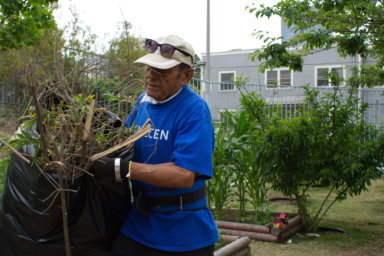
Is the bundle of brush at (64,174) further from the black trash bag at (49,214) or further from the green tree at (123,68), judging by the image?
the green tree at (123,68)

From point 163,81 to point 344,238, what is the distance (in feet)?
13.9

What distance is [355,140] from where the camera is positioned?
5.77 metres

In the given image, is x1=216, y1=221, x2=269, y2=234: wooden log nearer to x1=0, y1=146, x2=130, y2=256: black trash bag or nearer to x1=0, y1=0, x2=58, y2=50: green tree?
x1=0, y1=146, x2=130, y2=256: black trash bag

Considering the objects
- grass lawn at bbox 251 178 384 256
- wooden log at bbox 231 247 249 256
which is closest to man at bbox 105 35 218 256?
wooden log at bbox 231 247 249 256

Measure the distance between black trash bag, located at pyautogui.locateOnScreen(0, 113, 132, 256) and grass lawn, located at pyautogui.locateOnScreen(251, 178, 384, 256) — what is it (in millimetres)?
3011

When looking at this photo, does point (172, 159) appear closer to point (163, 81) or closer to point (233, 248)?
point (163, 81)

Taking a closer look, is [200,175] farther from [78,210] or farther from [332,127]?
[332,127]

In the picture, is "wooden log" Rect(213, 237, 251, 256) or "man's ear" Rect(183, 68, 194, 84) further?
"wooden log" Rect(213, 237, 251, 256)

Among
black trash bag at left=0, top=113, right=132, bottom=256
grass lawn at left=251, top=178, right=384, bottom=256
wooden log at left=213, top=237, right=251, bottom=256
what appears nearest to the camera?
black trash bag at left=0, top=113, right=132, bottom=256

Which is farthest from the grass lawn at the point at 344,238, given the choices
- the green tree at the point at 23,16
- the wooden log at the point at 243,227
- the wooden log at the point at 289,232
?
the green tree at the point at 23,16

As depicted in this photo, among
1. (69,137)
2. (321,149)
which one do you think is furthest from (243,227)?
(69,137)

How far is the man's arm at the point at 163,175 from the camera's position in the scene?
2.08 meters

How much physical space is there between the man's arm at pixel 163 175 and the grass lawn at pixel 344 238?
3.05 metres

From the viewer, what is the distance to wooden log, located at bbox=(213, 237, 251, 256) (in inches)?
156
